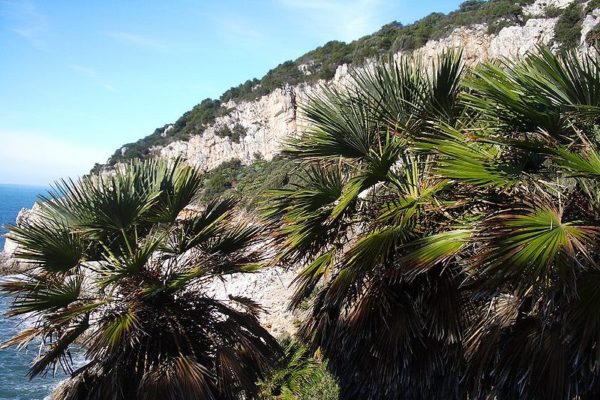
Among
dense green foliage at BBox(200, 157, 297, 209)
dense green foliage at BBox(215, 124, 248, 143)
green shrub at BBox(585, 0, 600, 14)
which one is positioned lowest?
dense green foliage at BBox(200, 157, 297, 209)

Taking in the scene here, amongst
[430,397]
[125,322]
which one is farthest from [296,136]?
[430,397]

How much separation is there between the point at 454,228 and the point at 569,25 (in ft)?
96.1

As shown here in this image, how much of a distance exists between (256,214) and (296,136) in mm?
977

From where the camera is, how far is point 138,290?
519 cm

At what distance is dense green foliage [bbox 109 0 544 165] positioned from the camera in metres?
37.0

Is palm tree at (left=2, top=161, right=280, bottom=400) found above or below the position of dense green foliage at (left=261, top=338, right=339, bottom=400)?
above

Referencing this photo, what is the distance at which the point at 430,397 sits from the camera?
4551mm

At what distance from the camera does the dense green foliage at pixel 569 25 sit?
26.2m

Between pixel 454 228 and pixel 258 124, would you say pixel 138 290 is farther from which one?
pixel 258 124

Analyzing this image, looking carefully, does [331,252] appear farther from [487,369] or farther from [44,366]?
[44,366]

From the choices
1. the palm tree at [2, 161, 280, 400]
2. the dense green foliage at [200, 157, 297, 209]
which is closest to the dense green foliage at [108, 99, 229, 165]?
the dense green foliage at [200, 157, 297, 209]

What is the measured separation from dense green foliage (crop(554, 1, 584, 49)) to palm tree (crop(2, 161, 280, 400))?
82.6 ft

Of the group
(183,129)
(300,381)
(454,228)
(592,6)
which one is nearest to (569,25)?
(592,6)

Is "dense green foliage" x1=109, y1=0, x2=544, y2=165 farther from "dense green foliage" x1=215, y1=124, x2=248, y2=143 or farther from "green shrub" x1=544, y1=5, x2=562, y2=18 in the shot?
"dense green foliage" x1=215, y1=124, x2=248, y2=143
